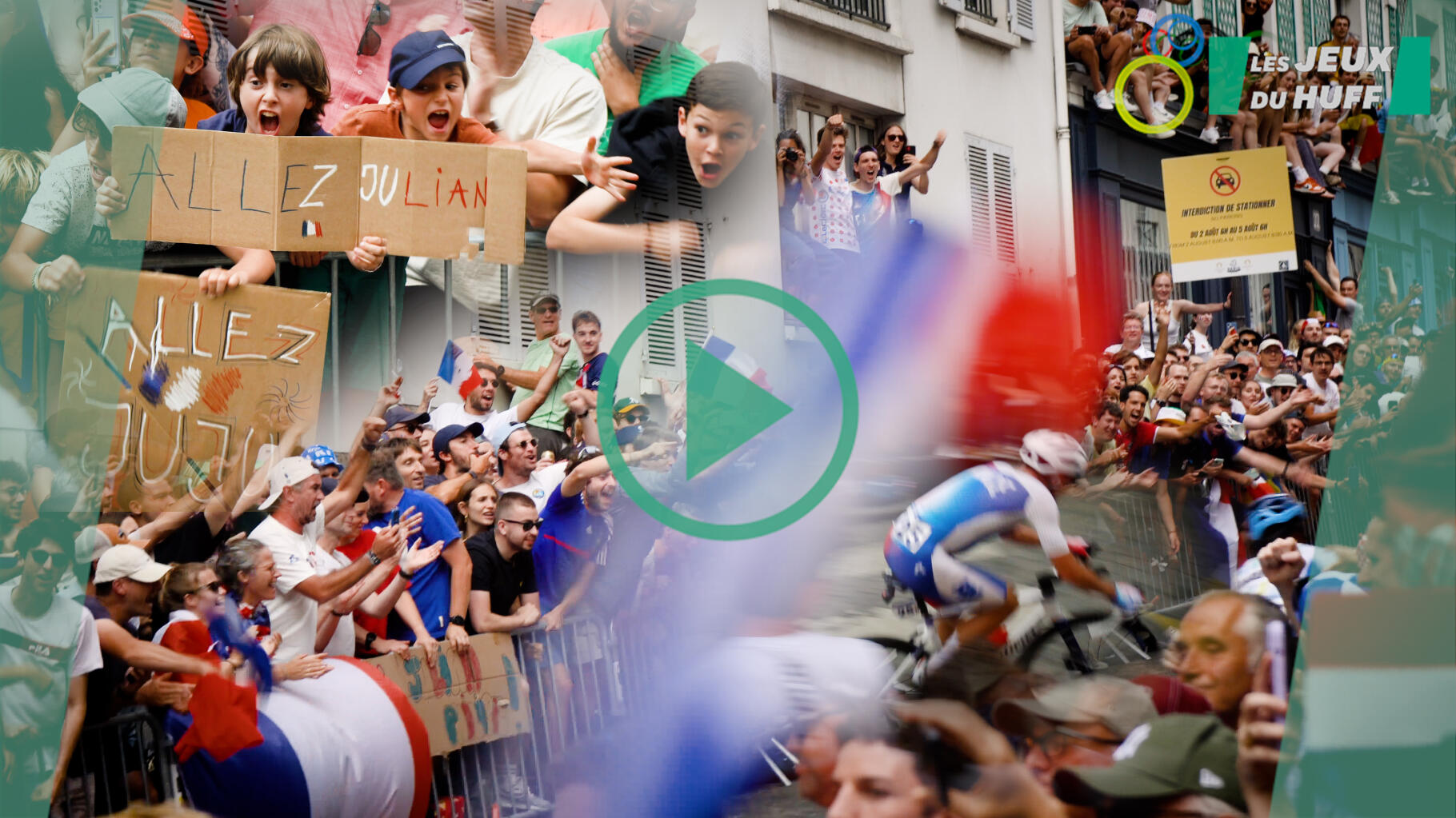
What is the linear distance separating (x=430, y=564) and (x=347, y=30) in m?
2.40

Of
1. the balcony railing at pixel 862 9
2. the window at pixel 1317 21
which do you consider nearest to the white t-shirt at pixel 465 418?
the balcony railing at pixel 862 9

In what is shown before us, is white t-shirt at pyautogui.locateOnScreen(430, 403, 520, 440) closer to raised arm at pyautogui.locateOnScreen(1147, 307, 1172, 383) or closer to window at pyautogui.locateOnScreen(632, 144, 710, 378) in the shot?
window at pyautogui.locateOnScreen(632, 144, 710, 378)

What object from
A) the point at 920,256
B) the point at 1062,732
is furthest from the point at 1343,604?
the point at 920,256

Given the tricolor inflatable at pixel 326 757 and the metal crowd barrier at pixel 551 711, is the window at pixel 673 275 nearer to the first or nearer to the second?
the metal crowd barrier at pixel 551 711

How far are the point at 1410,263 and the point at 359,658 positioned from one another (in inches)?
347

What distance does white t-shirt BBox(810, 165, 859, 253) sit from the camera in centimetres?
706

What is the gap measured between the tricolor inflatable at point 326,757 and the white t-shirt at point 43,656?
0.33 meters

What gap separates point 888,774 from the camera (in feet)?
11.8

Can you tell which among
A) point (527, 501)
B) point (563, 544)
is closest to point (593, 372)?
point (527, 501)

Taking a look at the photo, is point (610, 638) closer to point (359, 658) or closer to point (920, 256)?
point (359, 658)

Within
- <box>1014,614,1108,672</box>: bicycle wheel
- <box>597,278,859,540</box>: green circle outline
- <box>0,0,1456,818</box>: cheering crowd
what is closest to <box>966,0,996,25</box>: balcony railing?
<box>0,0,1456,818</box>: cheering crowd

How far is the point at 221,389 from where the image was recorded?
550 cm

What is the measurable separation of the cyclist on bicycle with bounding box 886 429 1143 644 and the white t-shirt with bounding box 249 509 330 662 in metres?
1.98

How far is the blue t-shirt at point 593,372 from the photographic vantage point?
20.6 feet
